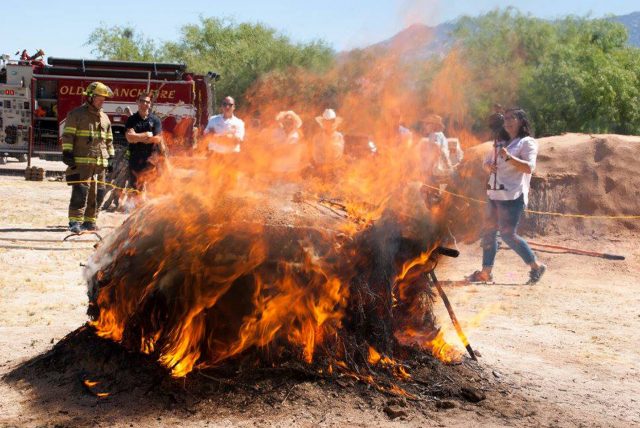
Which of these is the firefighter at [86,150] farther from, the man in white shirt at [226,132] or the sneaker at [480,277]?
the sneaker at [480,277]

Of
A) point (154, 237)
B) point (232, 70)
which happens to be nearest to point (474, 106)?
point (154, 237)

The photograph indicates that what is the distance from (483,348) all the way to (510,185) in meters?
3.29

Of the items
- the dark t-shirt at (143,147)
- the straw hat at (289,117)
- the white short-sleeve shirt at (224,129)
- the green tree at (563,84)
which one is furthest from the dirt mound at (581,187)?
the green tree at (563,84)

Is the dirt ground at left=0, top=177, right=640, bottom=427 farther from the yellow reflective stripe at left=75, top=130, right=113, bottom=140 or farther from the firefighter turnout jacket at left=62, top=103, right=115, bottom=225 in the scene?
the yellow reflective stripe at left=75, top=130, right=113, bottom=140

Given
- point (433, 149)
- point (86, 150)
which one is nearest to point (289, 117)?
point (433, 149)

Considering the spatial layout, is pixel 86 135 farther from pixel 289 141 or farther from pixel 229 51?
pixel 229 51

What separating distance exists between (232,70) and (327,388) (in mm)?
36322

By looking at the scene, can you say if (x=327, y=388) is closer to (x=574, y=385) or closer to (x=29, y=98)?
(x=574, y=385)

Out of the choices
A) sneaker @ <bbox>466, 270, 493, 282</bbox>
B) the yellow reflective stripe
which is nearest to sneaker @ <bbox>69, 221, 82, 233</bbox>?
the yellow reflective stripe

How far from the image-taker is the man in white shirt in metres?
10.3

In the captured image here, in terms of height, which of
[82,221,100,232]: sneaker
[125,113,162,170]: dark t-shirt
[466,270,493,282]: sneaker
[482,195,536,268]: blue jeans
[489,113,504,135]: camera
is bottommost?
[82,221,100,232]: sneaker

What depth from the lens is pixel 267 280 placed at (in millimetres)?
4445

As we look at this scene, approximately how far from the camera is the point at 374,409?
14.0ft

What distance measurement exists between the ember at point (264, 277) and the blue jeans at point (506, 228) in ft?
12.8
